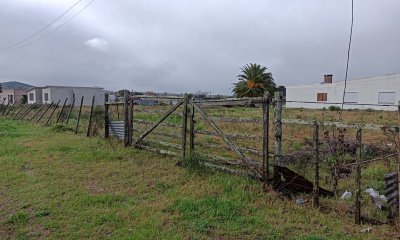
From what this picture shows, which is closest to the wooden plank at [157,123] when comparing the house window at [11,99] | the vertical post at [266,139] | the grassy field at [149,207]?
the grassy field at [149,207]

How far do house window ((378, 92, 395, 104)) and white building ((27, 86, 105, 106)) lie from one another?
38016mm

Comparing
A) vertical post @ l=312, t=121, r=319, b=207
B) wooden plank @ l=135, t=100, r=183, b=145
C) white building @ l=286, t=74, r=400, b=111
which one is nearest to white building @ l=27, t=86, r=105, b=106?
white building @ l=286, t=74, r=400, b=111

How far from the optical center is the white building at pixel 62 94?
175 ft

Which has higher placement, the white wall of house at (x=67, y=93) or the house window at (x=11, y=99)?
the white wall of house at (x=67, y=93)

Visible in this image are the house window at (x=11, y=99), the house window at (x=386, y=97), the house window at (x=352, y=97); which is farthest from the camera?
the house window at (x=11, y=99)

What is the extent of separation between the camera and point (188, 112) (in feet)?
27.7

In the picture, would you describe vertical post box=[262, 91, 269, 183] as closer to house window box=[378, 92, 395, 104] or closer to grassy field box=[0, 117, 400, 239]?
grassy field box=[0, 117, 400, 239]

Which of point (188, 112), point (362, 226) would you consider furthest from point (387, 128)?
point (188, 112)

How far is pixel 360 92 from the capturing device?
1849 inches

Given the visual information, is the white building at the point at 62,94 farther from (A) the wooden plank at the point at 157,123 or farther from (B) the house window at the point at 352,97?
(A) the wooden plank at the point at 157,123

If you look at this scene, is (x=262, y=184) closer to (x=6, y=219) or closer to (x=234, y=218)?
(x=234, y=218)

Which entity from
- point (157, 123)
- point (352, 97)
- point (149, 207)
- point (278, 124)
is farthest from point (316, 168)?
point (352, 97)

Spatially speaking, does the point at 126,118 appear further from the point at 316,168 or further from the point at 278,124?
the point at 316,168

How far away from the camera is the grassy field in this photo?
4.62 metres
